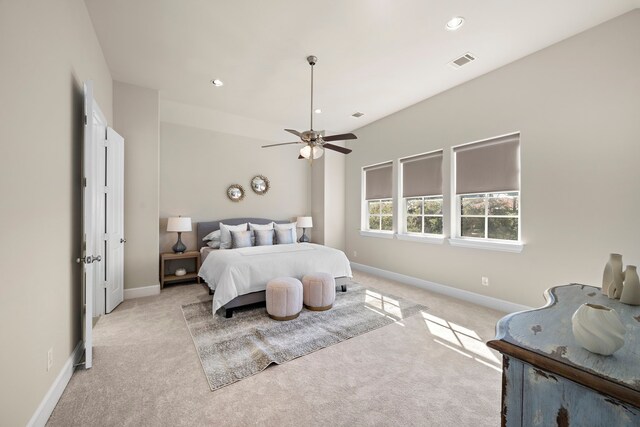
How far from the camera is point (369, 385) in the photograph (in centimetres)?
197

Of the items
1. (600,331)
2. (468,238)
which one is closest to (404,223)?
(468,238)

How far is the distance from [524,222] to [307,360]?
10.0 feet

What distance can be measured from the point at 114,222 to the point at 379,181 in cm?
444

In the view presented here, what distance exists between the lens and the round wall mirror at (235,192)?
17.4ft

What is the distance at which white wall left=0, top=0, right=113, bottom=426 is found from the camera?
50.9 inches

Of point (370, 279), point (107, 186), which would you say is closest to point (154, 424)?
point (107, 186)

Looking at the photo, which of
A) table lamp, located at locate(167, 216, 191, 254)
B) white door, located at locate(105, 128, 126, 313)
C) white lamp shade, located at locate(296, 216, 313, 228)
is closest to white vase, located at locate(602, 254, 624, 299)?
white door, located at locate(105, 128, 126, 313)

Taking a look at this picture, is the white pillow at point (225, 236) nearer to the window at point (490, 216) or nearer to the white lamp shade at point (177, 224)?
the white lamp shade at point (177, 224)

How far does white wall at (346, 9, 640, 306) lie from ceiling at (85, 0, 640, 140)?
26 centimetres

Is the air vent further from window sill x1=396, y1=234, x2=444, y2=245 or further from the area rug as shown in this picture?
the area rug

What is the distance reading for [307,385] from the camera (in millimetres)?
1970

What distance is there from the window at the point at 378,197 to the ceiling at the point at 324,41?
1497 mm

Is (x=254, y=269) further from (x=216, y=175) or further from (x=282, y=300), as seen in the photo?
(x=216, y=175)

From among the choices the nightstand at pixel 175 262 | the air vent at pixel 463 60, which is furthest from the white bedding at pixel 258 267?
the air vent at pixel 463 60
